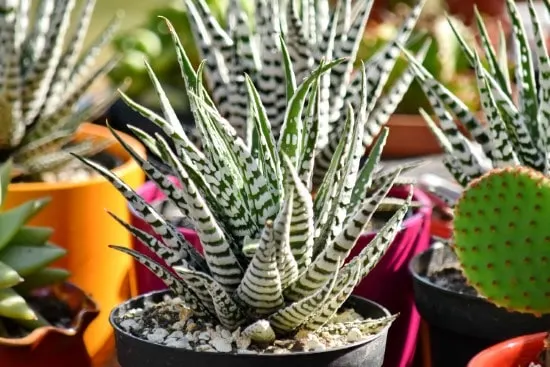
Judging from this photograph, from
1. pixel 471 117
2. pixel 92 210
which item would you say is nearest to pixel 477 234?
pixel 471 117

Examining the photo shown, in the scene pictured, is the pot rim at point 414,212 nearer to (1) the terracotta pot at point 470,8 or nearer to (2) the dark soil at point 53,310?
(2) the dark soil at point 53,310

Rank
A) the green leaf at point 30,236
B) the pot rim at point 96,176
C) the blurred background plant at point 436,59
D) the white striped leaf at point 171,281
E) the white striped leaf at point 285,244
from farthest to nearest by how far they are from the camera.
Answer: the blurred background plant at point 436,59 < the pot rim at point 96,176 < the green leaf at point 30,236 < the white striped leaf at point 171,281 < the white striped leaf at point 285,244

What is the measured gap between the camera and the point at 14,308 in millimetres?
1045

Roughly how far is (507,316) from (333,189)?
0.25m

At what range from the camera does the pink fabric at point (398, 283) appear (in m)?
1.08

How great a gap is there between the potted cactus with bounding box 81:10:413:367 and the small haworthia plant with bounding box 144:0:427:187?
0.18 m

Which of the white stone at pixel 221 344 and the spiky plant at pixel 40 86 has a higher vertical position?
the spiky plant at pixel 40 86

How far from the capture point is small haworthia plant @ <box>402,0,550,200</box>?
1.06m

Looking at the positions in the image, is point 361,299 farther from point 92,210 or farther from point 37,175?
point 37,175

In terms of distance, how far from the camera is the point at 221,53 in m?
1.13

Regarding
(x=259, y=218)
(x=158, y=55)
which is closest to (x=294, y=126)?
(x=259, y=218)

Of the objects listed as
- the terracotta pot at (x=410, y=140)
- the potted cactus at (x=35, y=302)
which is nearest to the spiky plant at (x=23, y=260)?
the potted cactus at (x=35, y=302)

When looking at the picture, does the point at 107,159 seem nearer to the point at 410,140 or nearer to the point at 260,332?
the point at 410,140

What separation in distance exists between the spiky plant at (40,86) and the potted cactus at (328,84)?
0.95 feet
